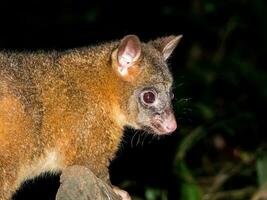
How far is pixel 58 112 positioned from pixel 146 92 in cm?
97

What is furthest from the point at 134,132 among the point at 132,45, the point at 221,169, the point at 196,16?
the point at 196,16

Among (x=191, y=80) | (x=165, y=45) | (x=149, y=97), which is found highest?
(x=191, y=80)

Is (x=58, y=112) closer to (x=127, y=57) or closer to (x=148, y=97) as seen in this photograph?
(x=127, y=57)

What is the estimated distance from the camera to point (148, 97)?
653 cm

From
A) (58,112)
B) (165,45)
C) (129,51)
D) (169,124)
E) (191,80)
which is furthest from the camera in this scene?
(191,80)

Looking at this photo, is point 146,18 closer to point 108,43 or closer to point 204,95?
point 204,95

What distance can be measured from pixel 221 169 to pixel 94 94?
13.2 ft

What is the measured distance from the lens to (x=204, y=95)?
10500mm

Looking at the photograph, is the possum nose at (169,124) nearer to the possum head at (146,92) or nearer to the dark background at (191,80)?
the possum head at (146,92)

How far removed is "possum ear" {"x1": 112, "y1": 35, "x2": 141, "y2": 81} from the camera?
612cm

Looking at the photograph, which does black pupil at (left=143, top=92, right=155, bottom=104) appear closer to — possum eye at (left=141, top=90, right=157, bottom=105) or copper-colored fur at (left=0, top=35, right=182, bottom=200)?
possum eye at (left=141, top=90, right=157, bottom=105)

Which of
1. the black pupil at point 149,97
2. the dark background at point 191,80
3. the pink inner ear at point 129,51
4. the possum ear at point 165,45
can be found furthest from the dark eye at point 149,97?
the dark background at point 191,80

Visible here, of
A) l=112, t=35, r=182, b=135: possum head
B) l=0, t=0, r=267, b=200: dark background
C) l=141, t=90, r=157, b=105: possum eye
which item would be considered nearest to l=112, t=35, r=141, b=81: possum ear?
l=112, t=35, r=182, b=135: possum head

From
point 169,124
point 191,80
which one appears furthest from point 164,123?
point 191,80
